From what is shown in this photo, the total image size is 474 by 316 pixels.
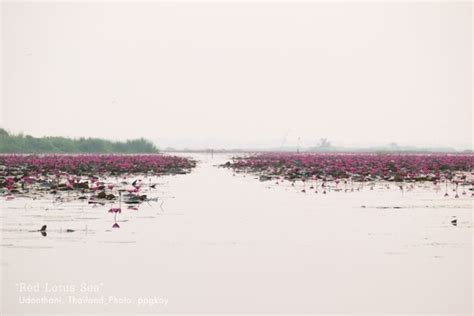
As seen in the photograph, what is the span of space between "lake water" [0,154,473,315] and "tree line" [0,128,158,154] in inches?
1703

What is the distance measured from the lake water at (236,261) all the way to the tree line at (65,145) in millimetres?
43257

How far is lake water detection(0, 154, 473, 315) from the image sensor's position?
6.30 m

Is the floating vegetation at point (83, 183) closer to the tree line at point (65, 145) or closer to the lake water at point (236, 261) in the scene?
the lake water at point (236, 261)

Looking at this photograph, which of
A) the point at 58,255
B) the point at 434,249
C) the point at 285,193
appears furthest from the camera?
the point at 285,193

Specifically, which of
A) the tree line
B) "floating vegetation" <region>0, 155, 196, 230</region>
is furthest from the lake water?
the tree line

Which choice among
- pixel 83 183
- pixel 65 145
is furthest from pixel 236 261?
pixel 65 145

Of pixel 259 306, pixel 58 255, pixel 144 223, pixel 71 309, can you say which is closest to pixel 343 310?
pixel 259 306

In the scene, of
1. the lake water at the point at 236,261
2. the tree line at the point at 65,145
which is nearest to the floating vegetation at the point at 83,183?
the lake water at the point at 236,261

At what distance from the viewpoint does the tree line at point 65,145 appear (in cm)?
5372

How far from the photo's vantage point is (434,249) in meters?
8.72

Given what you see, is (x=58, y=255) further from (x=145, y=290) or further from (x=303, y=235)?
(x=303, y=235)

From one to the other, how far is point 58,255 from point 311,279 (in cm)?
354

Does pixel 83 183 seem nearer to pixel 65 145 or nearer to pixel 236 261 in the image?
pixel 236 261

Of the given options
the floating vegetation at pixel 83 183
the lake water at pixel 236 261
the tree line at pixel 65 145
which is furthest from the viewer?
the tree line at pixel 65 145
